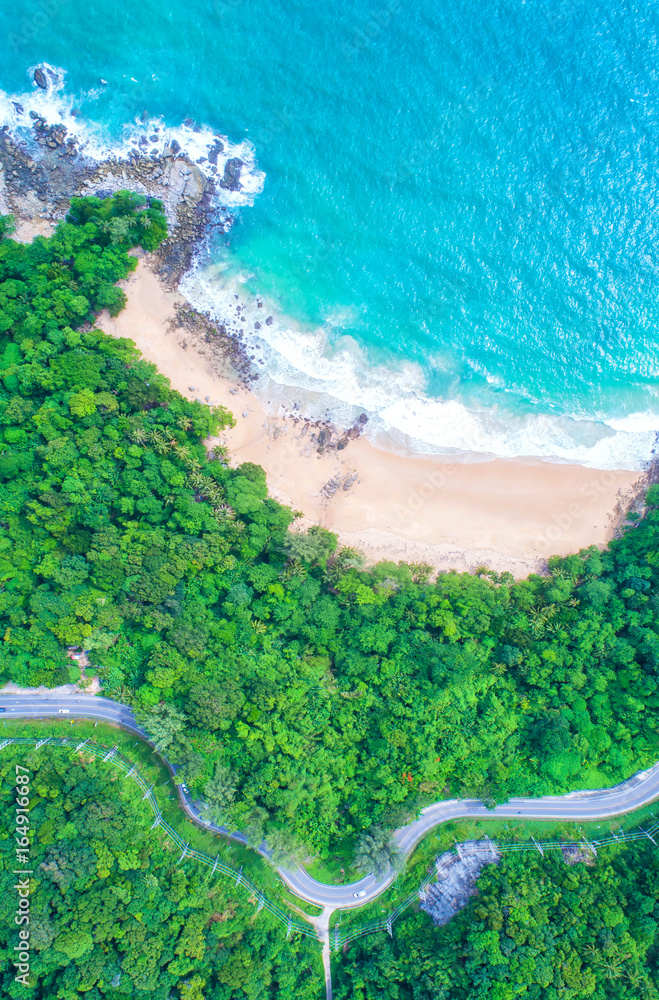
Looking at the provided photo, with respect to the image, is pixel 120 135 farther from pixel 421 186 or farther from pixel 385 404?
pixel 385 404

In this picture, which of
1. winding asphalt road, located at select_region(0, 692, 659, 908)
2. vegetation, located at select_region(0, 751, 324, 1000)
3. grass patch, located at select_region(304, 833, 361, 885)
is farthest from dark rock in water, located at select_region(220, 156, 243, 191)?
grass patch, located at select_region(304, 833, 361, 885)

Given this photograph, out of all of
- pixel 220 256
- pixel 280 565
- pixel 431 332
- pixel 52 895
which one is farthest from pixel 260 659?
pixel 220 256

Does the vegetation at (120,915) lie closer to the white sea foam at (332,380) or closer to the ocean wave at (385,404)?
the ocean wave at (385,404)

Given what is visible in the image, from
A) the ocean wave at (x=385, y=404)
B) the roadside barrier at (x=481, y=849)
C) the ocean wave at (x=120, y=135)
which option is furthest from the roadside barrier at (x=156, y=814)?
the ocean wave at (x=120, y=135)

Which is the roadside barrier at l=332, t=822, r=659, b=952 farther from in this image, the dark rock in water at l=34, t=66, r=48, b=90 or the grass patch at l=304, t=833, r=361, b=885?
the dark rock in water at l=34, t=66, r=48, b=90

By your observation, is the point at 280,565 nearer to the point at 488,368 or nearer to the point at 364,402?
the point at 364,402

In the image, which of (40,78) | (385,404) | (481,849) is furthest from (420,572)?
(40,78)
